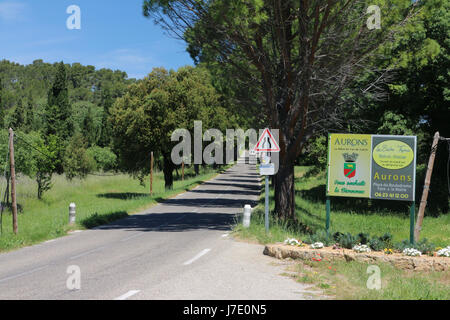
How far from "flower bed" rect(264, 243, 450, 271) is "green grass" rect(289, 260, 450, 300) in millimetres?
136

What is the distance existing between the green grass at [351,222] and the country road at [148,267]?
1.10m

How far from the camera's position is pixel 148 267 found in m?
9.62

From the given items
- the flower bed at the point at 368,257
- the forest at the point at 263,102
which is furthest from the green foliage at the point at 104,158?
the flower bed at the point at 368,257

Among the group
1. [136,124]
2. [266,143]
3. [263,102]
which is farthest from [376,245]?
[136,124]

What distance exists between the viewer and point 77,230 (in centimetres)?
1727

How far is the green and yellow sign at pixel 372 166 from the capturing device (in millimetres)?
11836

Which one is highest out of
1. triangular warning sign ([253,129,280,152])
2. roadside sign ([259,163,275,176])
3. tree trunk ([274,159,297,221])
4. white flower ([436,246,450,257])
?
triangular warning sign ([253,129,280,152])

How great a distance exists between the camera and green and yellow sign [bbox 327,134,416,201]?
38.8 feet

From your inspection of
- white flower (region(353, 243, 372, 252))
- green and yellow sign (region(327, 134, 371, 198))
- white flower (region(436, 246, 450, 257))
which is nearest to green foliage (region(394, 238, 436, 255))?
white flower (region(436, 246, 450, 257))

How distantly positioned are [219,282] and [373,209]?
2205cm

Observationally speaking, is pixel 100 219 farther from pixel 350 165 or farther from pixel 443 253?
pixel 443 253

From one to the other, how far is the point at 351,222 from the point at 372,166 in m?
10.6

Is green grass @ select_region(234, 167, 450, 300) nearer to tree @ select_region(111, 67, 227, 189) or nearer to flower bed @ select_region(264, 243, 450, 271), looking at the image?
flower bed @ select_region(264, 243, 450, 271)
